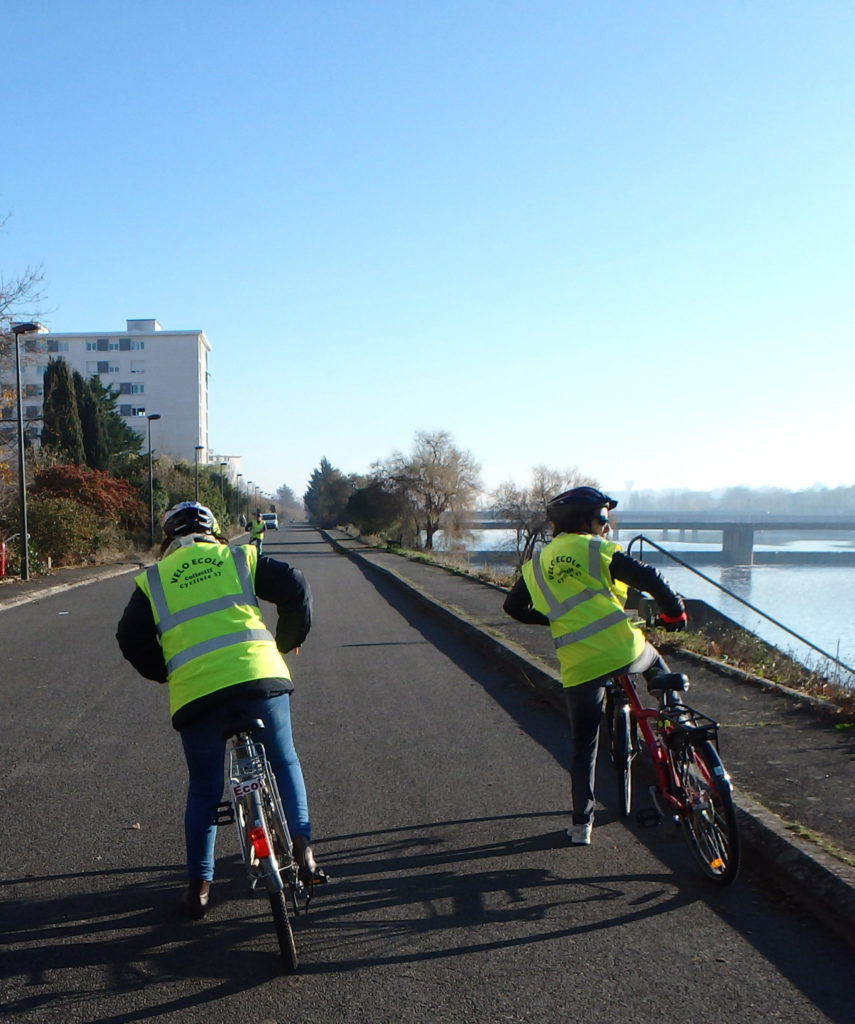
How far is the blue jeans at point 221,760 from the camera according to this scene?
3.98 m

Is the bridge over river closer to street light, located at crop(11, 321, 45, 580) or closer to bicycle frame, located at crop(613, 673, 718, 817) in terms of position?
street light, located at crop(11, 321, 45, 580)

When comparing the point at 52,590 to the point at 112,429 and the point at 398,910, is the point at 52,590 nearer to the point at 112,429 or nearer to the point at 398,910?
the point at 398,910

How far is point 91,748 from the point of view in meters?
7.27

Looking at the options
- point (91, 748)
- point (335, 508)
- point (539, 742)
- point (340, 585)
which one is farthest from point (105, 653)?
point (335, 508)

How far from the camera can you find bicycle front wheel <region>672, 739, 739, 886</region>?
4.30 meters

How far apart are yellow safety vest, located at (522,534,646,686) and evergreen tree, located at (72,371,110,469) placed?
51709 millimetres

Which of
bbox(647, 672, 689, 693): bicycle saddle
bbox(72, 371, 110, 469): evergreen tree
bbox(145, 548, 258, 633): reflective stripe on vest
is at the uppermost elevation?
bbox(72, 371, 110, 469): evergreen tree

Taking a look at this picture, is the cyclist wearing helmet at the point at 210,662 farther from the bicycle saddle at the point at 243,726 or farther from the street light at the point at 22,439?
the street light at the point at 22,439

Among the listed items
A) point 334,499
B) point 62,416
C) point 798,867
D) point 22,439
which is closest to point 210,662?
point 798,867

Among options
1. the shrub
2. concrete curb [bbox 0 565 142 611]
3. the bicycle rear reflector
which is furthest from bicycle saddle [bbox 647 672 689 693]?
the shrub

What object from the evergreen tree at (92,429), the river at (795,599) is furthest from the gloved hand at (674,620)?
the evergreen tree at (92,429)

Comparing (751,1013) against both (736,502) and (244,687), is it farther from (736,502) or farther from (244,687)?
(736,502)

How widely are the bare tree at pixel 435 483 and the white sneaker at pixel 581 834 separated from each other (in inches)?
2721

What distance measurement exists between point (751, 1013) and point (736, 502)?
253 ft
